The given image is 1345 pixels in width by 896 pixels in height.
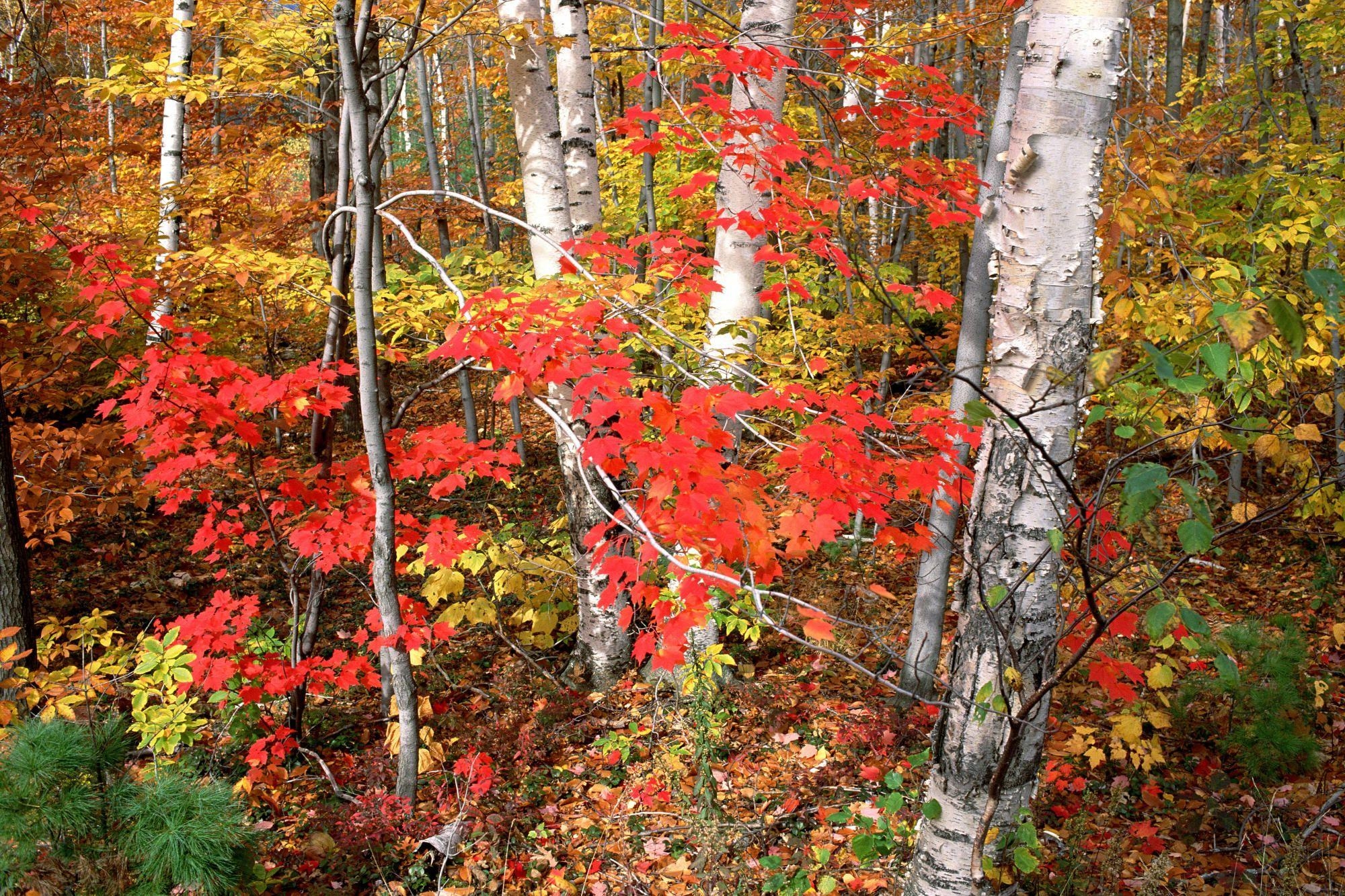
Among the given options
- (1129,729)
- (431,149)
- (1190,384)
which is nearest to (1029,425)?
(1190,384)

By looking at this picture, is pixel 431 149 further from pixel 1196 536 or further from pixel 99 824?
pixel 1196 536

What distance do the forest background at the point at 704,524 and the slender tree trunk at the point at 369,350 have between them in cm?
2

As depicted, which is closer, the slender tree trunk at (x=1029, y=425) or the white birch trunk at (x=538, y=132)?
the slender tree trunk at (x=1029, y=425)

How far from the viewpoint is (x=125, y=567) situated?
273 inches

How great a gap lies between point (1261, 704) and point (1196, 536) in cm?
369

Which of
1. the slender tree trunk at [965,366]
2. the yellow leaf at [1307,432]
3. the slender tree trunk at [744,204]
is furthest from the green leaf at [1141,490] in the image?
the slender tree trunk at [744,204]

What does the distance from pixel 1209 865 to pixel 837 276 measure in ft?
17.8

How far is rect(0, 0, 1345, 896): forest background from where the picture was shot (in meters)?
2.02

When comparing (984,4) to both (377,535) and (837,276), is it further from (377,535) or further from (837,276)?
(377,535)

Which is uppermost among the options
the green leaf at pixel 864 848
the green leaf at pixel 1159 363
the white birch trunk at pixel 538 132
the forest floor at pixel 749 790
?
the white birch trunk at pixel 538 132

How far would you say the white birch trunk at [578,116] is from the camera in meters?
4.14

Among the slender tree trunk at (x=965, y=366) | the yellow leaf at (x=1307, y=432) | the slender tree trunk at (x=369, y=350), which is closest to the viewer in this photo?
the yellow leaf at (x=1307, y=432)

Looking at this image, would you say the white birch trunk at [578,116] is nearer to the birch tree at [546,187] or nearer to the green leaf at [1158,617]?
the birch tree at [546,187]

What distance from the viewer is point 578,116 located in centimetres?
438
